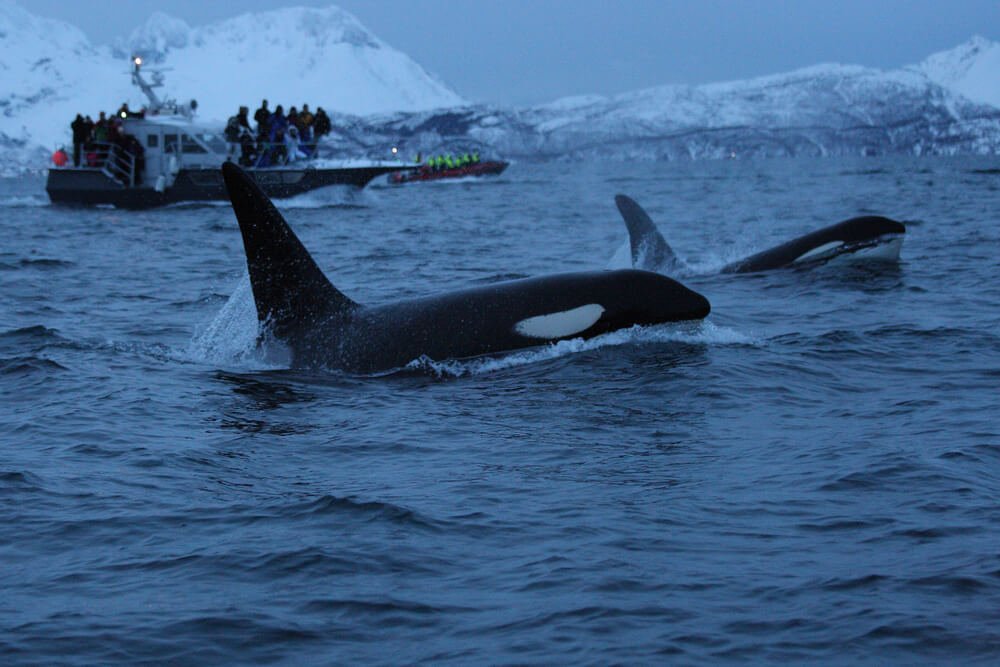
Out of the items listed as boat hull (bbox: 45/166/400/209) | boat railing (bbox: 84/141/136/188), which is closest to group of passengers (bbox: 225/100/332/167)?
boat hull (bbox: 45/166/400/209)

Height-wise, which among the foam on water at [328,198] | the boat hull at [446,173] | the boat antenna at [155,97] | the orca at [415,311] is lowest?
the orca at [415,311]

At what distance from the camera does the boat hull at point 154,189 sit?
4262cm

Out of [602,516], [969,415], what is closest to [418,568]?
[602,516]

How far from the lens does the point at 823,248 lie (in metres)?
18.1

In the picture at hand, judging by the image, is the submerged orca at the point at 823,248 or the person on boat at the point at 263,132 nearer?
the submerged orca at the point at 823,248

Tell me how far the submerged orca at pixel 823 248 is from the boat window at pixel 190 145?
28232mm

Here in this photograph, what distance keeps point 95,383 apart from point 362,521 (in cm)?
A: 478

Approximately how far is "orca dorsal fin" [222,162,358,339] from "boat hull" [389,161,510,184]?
7185 cm

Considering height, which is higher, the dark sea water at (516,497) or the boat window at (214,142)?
the boat window at (214,142)

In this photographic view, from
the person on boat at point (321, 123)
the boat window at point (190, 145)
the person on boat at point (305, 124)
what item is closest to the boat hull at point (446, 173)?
the person on boat at point (305, 124)

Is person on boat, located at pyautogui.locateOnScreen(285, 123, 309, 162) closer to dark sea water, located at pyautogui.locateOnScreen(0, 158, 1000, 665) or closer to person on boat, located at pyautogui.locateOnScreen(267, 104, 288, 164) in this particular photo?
person on boat, located at pyautogui.locateOnScreen(267, 104, 288, 164)

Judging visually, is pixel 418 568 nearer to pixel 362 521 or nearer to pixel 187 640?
pixel 362 521

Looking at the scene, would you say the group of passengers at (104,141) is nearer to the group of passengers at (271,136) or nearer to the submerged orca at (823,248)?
the group of passengers at (271,136)

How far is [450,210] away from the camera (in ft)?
151
